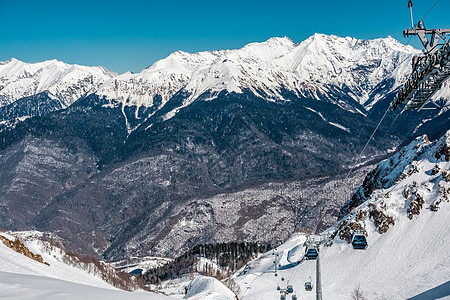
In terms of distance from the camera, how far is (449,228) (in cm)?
14550

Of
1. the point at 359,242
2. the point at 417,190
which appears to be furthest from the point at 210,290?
the point at 417,190

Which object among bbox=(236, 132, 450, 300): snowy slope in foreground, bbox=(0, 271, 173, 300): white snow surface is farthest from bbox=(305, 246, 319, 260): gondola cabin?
bbox=(236, 132, 450, 300): snowy slope in foreground

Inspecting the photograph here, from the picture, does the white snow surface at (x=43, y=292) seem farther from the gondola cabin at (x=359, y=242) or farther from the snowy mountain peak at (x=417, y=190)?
the snowy mountain peak at (x=417, y=190)

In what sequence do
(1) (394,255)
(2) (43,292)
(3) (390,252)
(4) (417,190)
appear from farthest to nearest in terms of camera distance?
(4) (417,190)
(3) (390,252)
(1) (394,255)
(2) (43,292)

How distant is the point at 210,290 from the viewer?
3829 inches

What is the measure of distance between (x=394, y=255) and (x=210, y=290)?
73309mm

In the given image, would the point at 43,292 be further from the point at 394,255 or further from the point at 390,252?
the point at 390,252

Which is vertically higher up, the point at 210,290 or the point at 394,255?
the point at 394,255

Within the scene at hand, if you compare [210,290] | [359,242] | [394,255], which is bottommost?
[210,290]

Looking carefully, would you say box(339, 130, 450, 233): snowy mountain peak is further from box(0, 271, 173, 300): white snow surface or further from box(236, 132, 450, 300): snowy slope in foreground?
box(0, 271, 173, 300): white snow surface

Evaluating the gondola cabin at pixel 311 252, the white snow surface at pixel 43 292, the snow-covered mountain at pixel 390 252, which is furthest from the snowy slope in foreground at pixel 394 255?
the white snow surface at pixel 43 292

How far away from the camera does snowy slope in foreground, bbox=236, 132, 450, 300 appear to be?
13162cm

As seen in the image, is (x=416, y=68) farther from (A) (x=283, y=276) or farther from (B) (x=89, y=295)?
(A) (x=283, y=276)

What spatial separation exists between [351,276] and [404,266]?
15.6 meters
